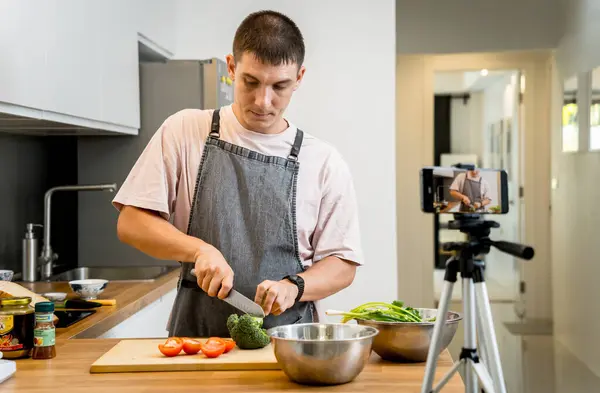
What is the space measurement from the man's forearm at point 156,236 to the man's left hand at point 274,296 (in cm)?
19

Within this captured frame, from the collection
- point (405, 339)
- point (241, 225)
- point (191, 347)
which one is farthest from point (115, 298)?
point (405, 339)

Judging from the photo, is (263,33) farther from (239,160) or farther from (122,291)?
(122,291)

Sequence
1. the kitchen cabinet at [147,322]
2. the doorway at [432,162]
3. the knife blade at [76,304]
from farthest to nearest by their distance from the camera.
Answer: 1. the doorway at [432,162]
2. the kitchen cabinet at [147,322]
3. the knife blade at [76,304]

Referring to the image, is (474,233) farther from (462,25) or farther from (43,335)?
(462,25)

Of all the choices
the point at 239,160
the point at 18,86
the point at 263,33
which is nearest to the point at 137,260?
the point at 18,86

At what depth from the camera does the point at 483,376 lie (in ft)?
4.23

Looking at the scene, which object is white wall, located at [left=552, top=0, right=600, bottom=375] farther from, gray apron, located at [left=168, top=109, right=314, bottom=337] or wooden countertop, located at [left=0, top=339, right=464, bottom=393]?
wooden countertop, located at [left=0, top=339, right=464, bottom=393]

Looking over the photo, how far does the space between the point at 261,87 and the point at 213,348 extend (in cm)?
68

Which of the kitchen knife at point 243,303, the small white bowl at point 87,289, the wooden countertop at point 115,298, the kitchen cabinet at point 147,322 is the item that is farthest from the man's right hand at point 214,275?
the small white bowl at point 87,289

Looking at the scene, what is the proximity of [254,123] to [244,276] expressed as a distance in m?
0.41

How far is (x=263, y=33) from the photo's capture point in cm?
209

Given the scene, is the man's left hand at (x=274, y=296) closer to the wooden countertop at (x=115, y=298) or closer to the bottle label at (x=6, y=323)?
the bottle label at (x=6, y=323)

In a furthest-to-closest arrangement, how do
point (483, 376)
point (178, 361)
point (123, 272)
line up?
A: point (123, 272)
point (178, 361)
point (483, 376)

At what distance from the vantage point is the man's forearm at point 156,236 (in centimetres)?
202
